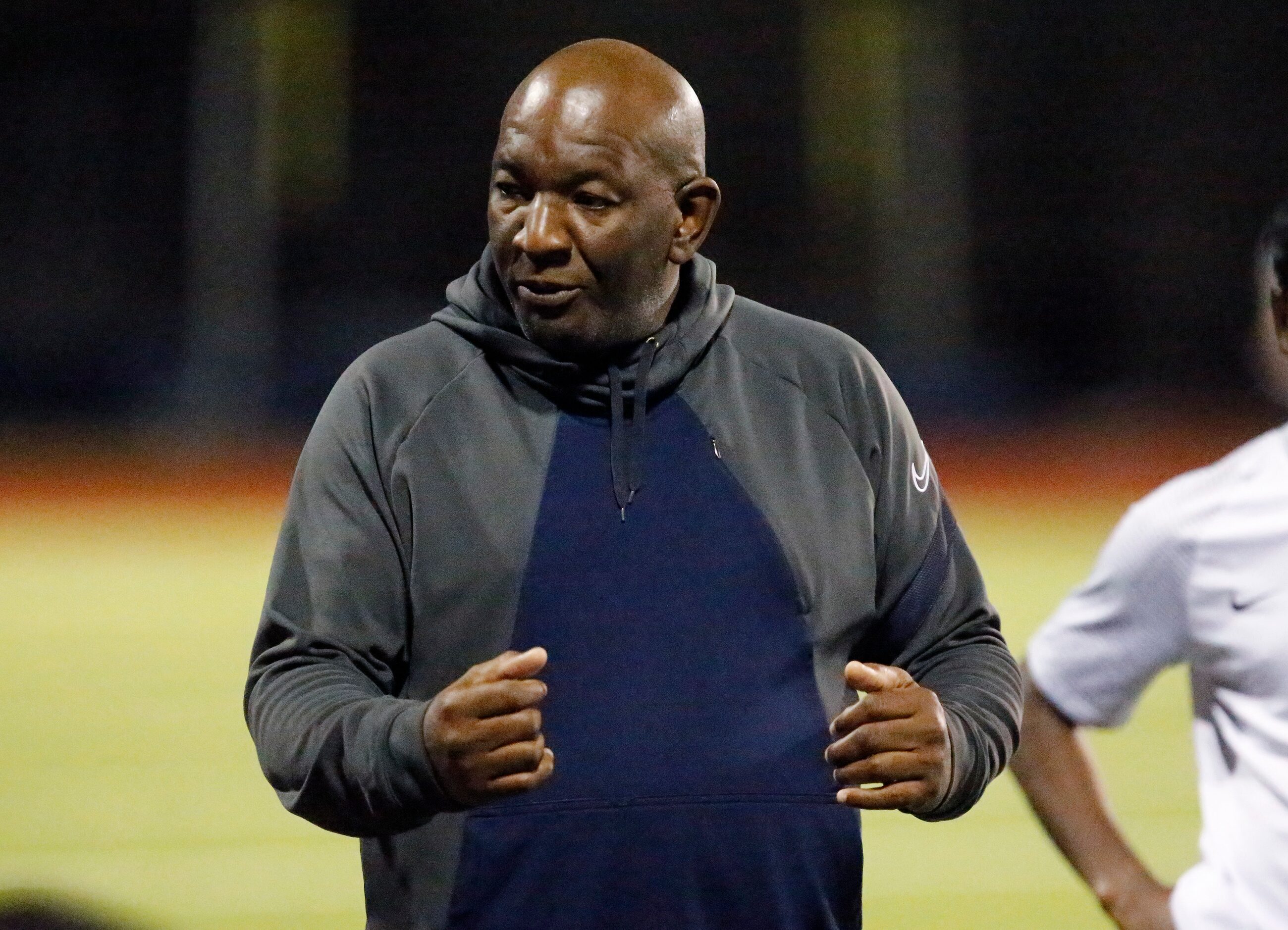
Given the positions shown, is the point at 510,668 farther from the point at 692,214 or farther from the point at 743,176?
the point at 743,176

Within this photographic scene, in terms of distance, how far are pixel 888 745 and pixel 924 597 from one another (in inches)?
10.0

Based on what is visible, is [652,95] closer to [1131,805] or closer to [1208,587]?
[1208,587]

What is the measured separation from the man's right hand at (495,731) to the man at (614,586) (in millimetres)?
93

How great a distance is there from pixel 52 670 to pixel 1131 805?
11.6 ft

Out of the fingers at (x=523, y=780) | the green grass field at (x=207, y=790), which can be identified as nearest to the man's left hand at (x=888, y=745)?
the fingers at (x=523, y=780)

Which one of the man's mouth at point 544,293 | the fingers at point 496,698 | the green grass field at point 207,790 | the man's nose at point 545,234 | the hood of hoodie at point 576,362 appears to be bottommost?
the green grass field at point 207,790

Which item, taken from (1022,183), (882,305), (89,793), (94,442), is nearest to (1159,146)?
(1022,183)

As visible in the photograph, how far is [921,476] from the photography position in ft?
6.05

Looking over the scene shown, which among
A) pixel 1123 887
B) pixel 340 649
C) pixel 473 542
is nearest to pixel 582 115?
pixel 473 542

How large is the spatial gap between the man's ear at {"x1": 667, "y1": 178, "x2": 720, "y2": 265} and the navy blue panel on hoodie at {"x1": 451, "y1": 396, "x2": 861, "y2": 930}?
22cm

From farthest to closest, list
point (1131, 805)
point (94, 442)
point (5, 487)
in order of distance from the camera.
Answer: point (94, 442) < point (5, 487) < point (1131, 805)

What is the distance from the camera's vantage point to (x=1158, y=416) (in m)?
12.3

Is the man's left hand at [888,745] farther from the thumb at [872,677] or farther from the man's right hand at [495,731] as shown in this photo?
the man's right hand at [495,731]

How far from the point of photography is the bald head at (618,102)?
5.65ft
